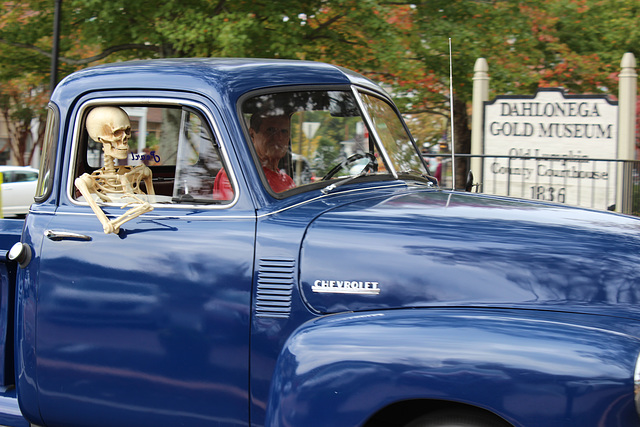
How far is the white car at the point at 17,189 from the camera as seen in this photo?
18192mm

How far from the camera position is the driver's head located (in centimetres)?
313

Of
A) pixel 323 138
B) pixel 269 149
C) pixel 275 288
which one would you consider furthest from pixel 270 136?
pixel 275 288

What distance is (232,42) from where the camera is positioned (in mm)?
10359

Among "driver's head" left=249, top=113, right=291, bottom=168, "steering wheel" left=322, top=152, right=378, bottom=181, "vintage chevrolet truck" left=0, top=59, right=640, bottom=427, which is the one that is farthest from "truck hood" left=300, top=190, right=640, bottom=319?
"steering wheel" left=322, top=152, right=378, bottom=181

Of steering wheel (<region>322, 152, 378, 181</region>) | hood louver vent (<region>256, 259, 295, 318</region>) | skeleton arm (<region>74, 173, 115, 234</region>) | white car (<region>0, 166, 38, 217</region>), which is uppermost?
steering wheel (<region>322, 152, 378, 181</region>)

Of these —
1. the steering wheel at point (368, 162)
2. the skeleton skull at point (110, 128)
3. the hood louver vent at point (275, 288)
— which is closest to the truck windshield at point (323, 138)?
the steering wheel at point (368, 162)

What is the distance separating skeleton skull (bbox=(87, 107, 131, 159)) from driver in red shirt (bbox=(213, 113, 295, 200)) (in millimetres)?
524

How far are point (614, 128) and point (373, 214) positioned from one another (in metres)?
9.09

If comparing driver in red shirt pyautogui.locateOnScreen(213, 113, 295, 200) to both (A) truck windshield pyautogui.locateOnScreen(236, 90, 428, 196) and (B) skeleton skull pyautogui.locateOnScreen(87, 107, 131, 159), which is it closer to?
(A) truck windshield pyautogui.locateOnScreen(236, 90, 428, 196)

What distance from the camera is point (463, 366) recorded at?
2.24 metres

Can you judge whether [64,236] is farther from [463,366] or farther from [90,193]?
[463,366]

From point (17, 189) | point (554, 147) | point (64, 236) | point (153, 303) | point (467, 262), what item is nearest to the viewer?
point (467, 262)

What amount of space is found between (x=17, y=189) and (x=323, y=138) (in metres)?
17.1

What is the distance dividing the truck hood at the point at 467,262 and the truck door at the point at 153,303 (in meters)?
0.36
